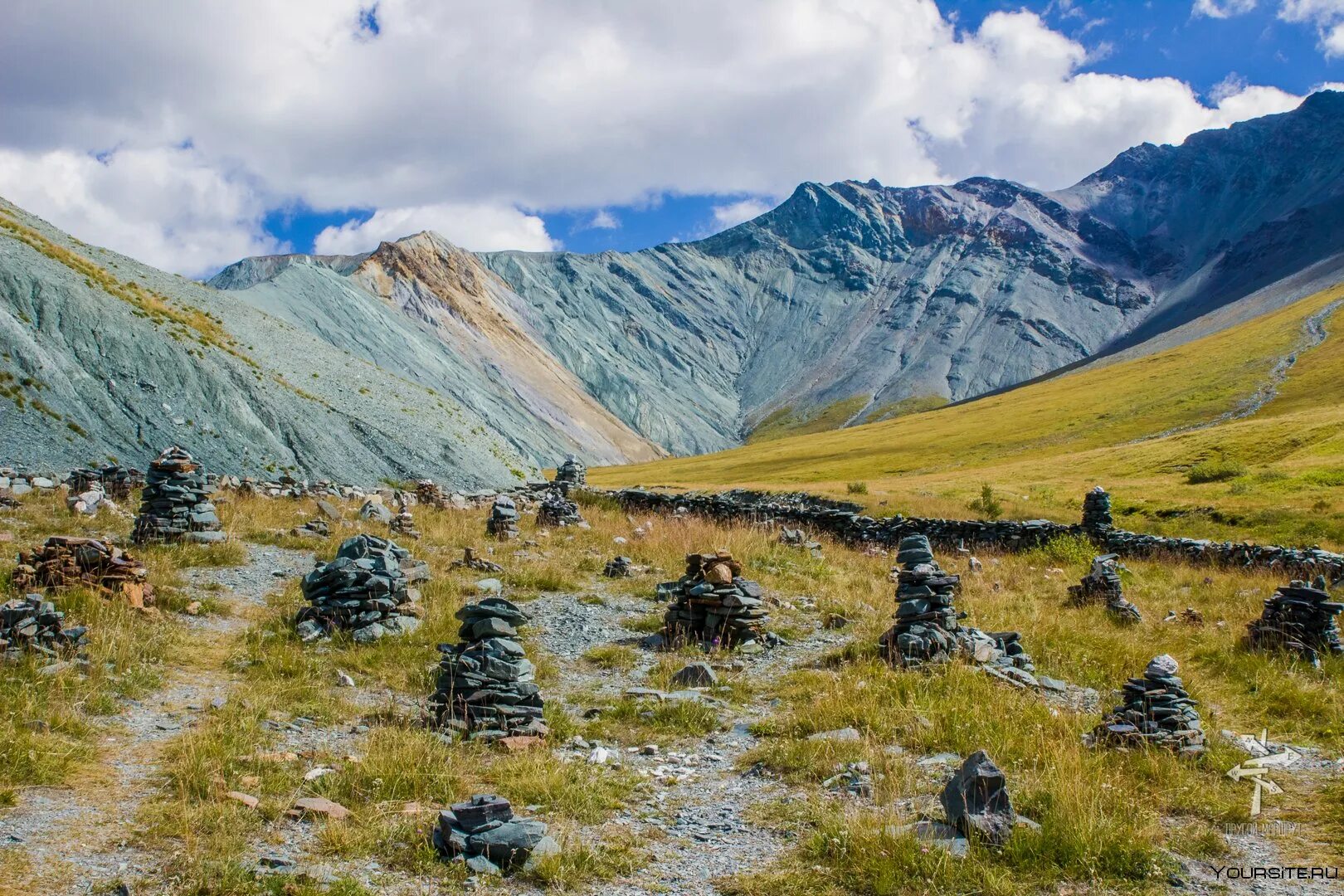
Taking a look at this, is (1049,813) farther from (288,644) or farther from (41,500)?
(41,500)

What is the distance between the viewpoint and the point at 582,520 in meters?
26.2

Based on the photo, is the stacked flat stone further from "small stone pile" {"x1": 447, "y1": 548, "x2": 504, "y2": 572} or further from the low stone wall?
the low stone wall

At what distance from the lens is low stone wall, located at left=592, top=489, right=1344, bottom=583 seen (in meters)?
22.0

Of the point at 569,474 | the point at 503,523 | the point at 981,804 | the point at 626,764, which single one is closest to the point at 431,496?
the point at 503,523

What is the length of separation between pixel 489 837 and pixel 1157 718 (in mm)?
6606

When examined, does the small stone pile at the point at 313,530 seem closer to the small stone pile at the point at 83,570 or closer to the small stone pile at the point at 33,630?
the small stone pile at the point at 83,570

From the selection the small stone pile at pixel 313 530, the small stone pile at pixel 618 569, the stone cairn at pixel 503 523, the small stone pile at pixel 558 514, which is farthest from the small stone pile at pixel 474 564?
the small stone pile at pixel 558 514

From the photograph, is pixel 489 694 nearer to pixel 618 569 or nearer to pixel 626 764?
pixel 626 764

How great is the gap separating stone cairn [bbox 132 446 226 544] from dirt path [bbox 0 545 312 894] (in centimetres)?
577

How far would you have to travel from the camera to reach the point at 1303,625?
12.8m

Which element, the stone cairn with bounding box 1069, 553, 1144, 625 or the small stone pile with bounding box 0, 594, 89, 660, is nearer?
the small stone pile with bounding box 0, 594, 89, 660

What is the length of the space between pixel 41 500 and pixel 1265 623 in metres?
24.6

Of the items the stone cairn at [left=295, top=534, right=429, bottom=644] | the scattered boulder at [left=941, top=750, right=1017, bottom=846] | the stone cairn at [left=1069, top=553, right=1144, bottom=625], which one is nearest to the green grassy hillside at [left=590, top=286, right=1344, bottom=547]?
the stone cairn at [left=1069, top=553, right=1144, bottom=625]

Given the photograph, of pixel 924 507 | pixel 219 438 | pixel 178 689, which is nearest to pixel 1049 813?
pixel 178 689
